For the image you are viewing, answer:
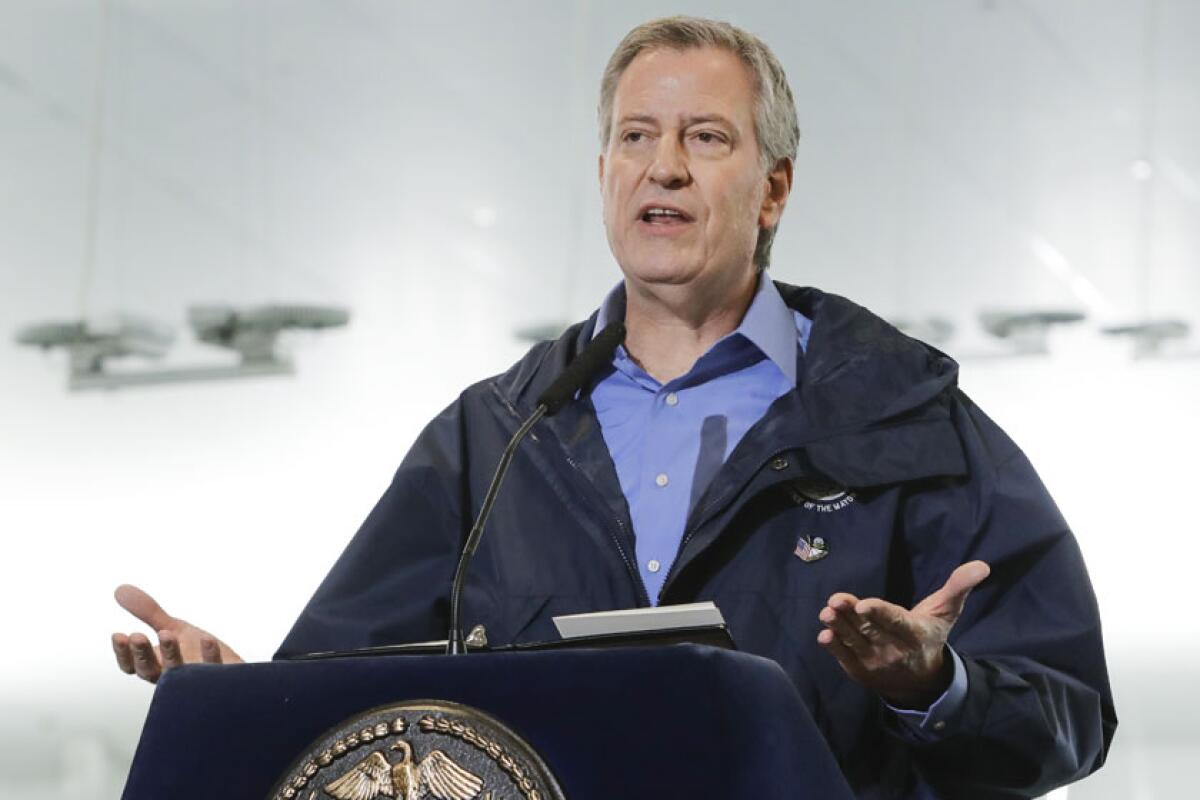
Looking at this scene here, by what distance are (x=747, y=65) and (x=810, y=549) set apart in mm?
481

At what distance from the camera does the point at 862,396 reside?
1525 mm

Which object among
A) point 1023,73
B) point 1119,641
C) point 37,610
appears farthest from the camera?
point 37,610

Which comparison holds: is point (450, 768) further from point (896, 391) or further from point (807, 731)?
point (896, 391)

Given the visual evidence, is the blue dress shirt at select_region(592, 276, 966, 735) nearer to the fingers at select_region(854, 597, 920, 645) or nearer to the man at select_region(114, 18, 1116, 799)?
the man at select_region(114, 18, 1116, 799)

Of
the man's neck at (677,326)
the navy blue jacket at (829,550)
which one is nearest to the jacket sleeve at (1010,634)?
the navy blue jacket at (829,550)

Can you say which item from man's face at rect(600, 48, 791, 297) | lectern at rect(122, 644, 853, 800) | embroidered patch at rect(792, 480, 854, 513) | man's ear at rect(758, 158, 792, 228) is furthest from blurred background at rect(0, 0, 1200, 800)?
lectern at rect(122, 644, 853, 800)

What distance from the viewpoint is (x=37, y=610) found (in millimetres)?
3582

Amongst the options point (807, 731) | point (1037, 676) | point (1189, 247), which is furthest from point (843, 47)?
point (807, 731)

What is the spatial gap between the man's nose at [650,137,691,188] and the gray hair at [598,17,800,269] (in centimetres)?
9

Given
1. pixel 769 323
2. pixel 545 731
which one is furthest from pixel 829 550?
pixel 545 731

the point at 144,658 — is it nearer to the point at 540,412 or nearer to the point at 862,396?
the point at 540,412

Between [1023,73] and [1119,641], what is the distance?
1023 mm

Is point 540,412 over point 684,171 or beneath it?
beneath

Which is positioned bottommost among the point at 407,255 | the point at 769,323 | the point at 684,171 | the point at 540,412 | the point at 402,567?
the point at 402,567
